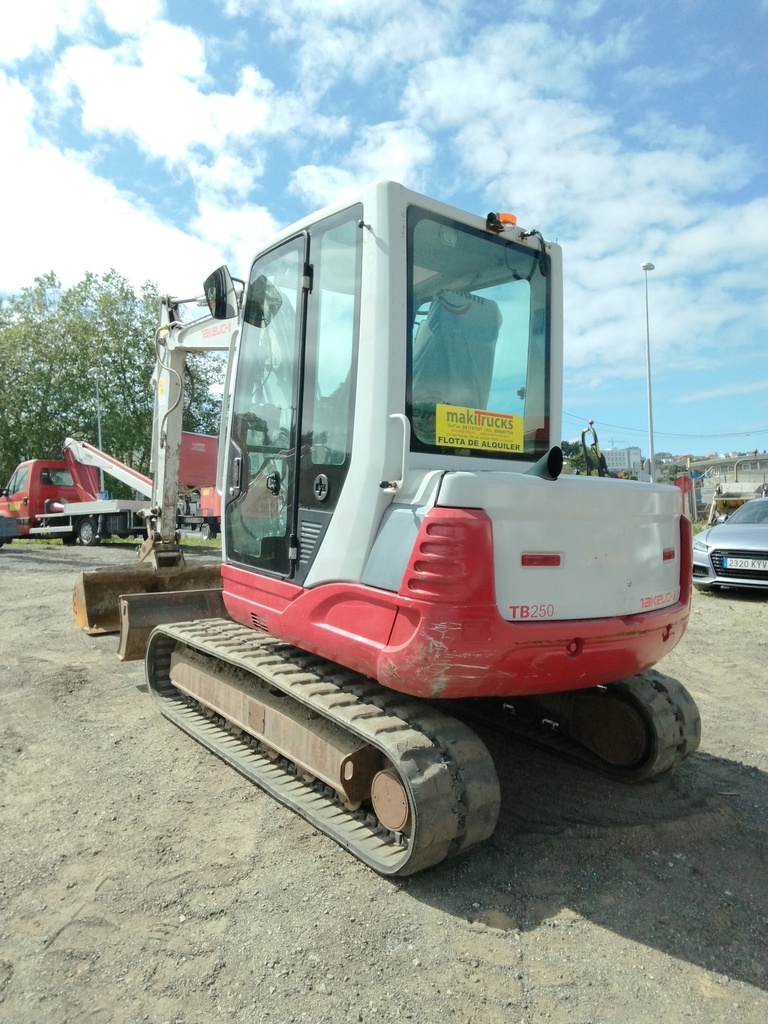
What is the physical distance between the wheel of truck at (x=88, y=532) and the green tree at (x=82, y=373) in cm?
1820

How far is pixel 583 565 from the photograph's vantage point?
291cm

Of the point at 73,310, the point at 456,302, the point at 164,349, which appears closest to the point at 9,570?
the point at 164,349

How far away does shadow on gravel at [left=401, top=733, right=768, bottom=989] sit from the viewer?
8.46ft

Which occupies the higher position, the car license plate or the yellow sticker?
the yellow sticker

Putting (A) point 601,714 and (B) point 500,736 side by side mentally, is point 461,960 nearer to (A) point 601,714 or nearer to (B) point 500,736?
(A) point 601,714

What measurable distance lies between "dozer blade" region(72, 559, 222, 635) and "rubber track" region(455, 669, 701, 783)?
126 inches

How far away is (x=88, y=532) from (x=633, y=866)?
56.9ft

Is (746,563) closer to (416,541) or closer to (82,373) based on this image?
(416,541)

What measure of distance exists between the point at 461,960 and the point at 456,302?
8.60 ft

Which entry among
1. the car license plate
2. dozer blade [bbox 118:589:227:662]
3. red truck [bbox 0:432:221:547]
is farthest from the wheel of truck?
the car license plate

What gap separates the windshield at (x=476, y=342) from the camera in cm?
309

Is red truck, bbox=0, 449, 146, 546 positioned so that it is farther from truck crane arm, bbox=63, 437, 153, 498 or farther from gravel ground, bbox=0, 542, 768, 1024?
gravel ground, bbox=0, 542, 768, 1024

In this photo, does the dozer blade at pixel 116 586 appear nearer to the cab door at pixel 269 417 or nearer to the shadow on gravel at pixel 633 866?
the cab door at pixel 269 417

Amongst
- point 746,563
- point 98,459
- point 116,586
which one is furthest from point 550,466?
point 98,459
